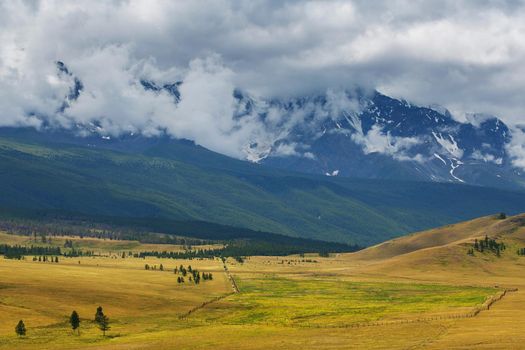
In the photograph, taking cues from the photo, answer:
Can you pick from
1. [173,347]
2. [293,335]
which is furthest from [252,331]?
[173,347]

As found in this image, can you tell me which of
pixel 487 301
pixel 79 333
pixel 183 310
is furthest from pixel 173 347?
pixel 487 301

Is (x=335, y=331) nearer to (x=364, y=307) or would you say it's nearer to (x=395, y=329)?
(x=395, y=329)

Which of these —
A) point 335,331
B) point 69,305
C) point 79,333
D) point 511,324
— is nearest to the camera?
point 511,324

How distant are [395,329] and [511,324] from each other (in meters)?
18.9

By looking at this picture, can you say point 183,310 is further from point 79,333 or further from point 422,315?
point 422,315

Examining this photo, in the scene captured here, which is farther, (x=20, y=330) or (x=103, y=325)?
(x=103, y=325)

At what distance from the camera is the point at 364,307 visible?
19612 cm

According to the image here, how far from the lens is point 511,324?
135875 millimetres

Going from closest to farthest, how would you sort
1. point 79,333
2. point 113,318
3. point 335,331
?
point 335,331 < point 79,333 < point 113,318

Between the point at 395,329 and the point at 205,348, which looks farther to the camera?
the point at 395,329

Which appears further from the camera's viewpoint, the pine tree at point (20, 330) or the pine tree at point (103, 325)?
the pine tree at point (103, 325)

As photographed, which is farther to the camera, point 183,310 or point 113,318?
point 183,310

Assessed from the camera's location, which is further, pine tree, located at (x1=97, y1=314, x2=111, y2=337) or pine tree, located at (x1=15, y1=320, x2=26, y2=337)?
pine tree, located at (x1=97, y1=314, x2=111, y2=337)

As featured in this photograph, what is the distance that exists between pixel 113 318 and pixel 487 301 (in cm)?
8577
